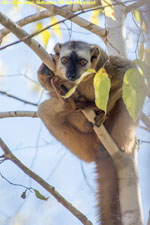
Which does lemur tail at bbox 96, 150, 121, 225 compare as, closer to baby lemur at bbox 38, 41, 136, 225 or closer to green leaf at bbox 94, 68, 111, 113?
baby lemur at bbox 38, 41, 136, 225

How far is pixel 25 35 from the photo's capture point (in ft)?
10.4

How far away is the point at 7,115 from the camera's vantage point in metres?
5.03

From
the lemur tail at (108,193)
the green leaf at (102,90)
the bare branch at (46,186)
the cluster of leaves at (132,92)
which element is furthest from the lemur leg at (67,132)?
the cluster of leaves at (132,92)

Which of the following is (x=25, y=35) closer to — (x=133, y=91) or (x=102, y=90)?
(x=102, y=90)

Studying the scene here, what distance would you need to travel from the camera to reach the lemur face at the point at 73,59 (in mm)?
4672

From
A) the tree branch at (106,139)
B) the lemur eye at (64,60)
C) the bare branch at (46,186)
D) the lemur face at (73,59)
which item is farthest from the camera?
the lemur eye at (64,60)

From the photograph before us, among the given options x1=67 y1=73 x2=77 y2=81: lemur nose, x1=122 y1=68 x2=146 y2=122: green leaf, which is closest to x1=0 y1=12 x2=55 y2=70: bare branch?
x1=67 y1=73 x2=77 y2=81: lemur nose

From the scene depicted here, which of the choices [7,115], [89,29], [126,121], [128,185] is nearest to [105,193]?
[128,185]

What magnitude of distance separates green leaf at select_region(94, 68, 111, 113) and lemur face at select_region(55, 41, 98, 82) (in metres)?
2.04

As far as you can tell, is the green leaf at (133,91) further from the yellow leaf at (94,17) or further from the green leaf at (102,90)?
the yellow leaf at (94,17)

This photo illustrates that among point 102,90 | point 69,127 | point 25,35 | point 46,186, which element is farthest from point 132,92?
point 69,127

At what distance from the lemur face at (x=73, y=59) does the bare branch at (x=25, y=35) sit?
982mm

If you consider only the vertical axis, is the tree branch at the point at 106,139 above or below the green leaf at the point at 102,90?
below

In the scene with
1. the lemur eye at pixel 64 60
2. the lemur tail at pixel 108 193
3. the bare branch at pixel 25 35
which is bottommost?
the lemur tail at pixel 108 193
